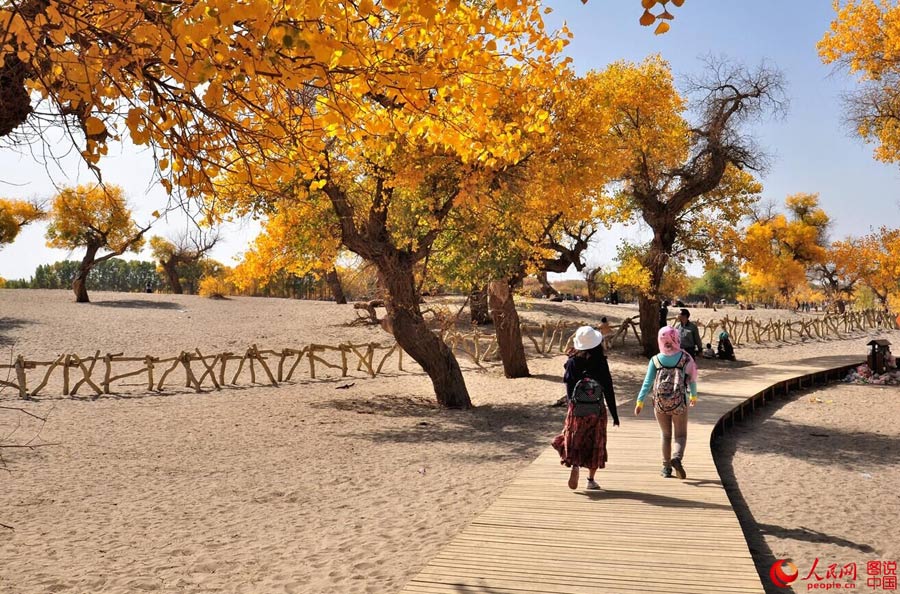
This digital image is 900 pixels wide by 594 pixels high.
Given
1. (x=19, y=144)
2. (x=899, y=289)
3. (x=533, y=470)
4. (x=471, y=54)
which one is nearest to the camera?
(x=19, y=144)

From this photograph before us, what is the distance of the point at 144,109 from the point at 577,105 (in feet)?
31.8

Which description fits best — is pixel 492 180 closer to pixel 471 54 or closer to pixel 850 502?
pixel 471 54

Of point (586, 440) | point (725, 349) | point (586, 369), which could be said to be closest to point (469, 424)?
point (586, 440)

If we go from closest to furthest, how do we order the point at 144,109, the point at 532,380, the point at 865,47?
the point at 144,109 < the point at 865,47 < the point at 532,380

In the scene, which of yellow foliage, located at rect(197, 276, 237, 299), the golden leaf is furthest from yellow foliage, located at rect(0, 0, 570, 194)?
yellow foliage, located at rect(197, 276, 237, 299)

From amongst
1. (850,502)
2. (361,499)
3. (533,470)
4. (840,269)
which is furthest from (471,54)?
(840,269)

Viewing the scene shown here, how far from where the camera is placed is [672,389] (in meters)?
6.73

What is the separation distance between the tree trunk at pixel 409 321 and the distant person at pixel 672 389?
21.7 ft

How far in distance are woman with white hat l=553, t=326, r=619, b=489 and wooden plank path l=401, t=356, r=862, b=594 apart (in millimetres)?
393

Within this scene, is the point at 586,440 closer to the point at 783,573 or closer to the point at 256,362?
the point at 783,573

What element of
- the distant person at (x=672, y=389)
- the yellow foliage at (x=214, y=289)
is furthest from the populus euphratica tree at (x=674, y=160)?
the yellow foliage at (x=214, y=289)

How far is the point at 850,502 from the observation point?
7312 millimetres

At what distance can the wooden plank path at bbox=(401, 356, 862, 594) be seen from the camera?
4297mm

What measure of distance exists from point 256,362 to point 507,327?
8.11m
